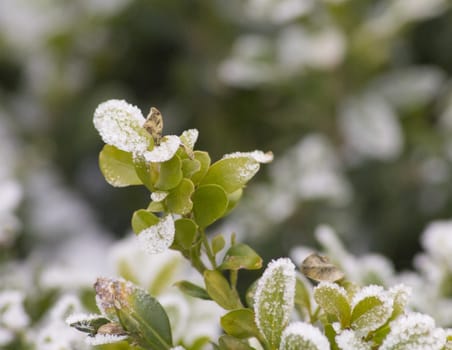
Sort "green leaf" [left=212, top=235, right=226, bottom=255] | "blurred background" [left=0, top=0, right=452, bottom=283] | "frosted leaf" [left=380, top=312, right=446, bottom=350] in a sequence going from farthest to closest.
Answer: "blurred background" [left=0, top=0, right=452, bottom=283] → "green leaf" [left=212, top=235, right=226, bottom=255] → "frosted leaf" [left=380, top=312, right=446, bottom=350]

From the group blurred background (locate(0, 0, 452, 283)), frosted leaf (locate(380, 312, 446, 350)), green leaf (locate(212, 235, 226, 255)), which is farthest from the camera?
blurred background (locate(0, 0, 452, 283))

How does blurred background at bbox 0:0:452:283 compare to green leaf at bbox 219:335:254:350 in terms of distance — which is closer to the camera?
green leaf at bbox 219:335:254:350

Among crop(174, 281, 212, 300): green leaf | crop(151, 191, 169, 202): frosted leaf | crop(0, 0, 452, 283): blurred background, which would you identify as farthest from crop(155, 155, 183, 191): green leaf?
crop(0, 0, 452, 283): blurred background

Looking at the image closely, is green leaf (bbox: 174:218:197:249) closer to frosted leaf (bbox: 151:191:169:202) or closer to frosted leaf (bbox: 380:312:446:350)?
frosted leaf (bbox: 151:191:169:202)

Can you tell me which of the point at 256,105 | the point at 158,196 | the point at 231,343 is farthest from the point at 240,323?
the point at 256,105

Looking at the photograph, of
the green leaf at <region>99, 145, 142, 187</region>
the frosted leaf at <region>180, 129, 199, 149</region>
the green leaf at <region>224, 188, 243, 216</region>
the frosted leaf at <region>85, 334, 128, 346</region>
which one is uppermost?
the frosted leaf at <region>180, 129, 199, 149</region>

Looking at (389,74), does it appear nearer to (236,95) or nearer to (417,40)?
(417,40)
